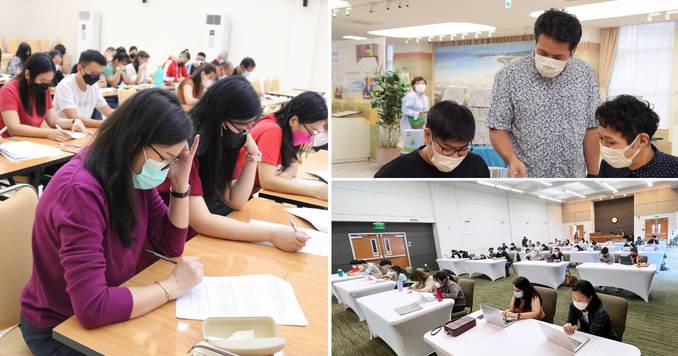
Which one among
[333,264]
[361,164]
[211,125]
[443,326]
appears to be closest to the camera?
[443,326]

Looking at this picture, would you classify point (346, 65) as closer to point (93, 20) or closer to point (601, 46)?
point (601, 46)

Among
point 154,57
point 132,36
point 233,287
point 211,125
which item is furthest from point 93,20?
point 233,287

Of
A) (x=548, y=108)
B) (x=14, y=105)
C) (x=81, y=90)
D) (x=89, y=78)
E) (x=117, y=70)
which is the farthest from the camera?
(x=117, y=70)

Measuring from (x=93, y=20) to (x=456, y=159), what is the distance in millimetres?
14403

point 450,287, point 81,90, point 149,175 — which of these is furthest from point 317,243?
point 81,90

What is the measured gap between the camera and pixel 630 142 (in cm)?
152

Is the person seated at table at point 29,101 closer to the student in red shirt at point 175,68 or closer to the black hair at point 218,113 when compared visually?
the black hair at point 218,113

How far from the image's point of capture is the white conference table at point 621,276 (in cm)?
113

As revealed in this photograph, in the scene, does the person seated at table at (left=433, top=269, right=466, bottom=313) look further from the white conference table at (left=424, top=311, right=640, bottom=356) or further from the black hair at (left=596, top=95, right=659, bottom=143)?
the black hair at (left=596, top=95, right=659, bottom=143)

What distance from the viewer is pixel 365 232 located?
1178mm

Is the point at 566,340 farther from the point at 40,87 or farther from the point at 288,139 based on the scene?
the point at 40,87

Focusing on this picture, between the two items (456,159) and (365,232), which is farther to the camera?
(456,159)

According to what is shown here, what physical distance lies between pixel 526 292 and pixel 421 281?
0.24 meters

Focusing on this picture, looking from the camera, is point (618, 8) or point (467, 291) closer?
point (467, 291)
